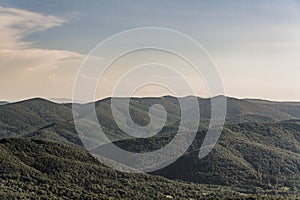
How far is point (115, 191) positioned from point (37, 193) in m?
18.2

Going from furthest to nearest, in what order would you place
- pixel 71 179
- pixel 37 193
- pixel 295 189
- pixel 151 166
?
1. pixel 151 166
2. pixel 295 189
3. pixel 71 179
4. pixel 37 193

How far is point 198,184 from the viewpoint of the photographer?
441ft

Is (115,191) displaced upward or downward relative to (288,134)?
downward

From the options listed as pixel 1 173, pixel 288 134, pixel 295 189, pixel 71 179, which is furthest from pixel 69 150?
pixel 288 134

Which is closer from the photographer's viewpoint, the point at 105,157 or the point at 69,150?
the point at 69,150

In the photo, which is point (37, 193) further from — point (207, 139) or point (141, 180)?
point (207, 139)

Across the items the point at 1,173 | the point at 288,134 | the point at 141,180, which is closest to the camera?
the point at 1,173

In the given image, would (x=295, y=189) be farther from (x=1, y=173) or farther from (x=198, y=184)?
(x=1, y=173)

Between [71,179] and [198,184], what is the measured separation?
4467 centimetres

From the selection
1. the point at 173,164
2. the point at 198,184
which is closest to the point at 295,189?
the point at 198,184

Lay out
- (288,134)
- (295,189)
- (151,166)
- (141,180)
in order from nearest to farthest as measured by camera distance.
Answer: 1. (141,180)
2. (295,189)
3. (151,166)
4. (288,134)

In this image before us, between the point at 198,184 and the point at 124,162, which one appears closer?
the point at 198,184

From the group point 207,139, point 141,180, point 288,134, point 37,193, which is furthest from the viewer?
point 288,134

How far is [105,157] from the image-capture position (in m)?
152
